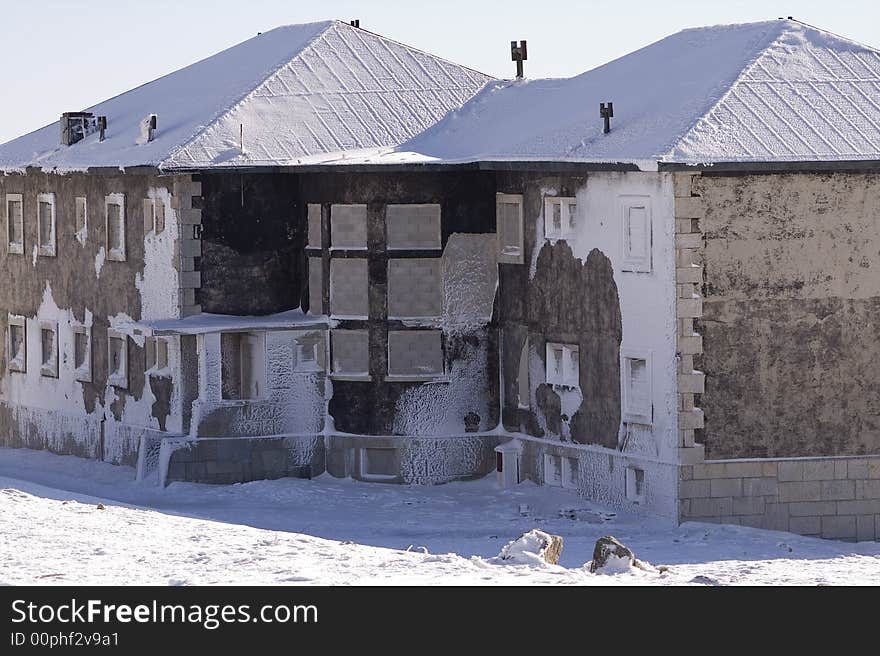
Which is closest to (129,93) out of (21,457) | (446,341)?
(21,457)

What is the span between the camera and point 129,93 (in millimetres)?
52750

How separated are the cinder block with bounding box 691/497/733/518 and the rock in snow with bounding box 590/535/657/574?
6201mm

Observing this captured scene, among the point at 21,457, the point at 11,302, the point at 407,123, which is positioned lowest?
the point at 21,457

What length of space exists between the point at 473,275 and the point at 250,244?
406 cm

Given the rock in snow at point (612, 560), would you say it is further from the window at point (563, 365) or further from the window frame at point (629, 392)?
the window at point (563, 365)

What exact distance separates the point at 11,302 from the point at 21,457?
12.5ft

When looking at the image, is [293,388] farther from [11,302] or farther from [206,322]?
[11,302]

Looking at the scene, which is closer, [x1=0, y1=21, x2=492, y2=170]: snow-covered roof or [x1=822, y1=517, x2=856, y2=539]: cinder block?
[x1=822, y1=517, x2=856, y2=539]: cinder block

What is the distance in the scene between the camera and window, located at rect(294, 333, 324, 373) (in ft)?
144

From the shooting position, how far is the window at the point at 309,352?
1725 inches

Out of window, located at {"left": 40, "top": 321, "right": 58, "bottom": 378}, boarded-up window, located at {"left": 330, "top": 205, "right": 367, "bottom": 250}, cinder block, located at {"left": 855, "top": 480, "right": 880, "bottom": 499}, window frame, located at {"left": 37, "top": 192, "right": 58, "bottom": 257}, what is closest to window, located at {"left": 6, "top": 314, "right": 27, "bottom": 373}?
window, located at {"left": 40, "top": 321, "right": 58, "bottom": 378}

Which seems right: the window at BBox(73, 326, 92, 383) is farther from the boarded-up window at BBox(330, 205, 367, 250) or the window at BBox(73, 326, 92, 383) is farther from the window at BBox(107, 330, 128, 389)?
the boarded-up window at BBox(330, 205, 367, 250)

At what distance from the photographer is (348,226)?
43500 millimetres

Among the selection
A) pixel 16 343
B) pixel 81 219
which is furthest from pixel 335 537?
pixel 16 343
